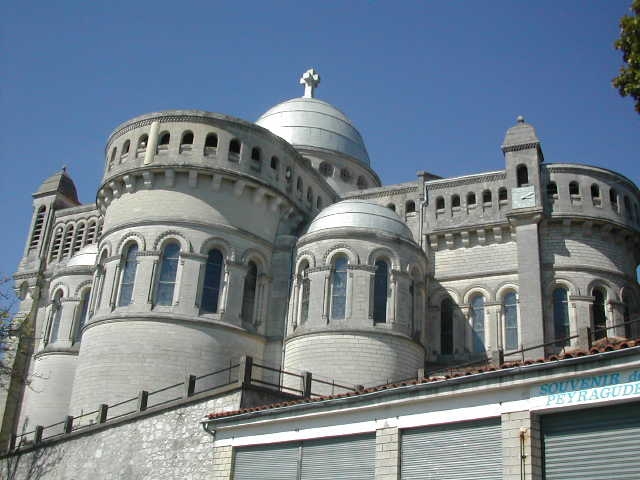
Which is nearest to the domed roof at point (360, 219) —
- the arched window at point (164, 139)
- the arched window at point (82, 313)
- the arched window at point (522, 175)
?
the arched window at point (522, 175)

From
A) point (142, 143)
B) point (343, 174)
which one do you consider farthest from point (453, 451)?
point (343, 174)

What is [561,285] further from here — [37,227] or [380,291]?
[37,227]

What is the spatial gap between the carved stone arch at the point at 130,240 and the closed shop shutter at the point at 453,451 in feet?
60.2

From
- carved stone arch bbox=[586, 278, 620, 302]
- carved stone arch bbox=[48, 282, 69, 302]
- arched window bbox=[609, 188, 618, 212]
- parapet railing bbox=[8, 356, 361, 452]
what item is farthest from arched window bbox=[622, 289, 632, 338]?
carved stone arch bbox=[48, 282, 69, 302]

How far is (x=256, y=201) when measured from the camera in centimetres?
3422

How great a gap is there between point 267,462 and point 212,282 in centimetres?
1406

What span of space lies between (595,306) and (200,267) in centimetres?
1648

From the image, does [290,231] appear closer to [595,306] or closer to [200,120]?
[200,120]

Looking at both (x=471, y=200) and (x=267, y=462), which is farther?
(x=471, y=200)

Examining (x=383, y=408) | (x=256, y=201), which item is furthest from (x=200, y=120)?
(x=383, y=408)

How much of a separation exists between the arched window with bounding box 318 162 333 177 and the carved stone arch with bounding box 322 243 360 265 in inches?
556

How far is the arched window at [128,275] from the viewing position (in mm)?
31727

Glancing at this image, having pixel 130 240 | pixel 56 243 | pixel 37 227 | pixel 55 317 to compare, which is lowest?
pixel 55 317

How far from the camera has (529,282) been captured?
32062 millimetres
